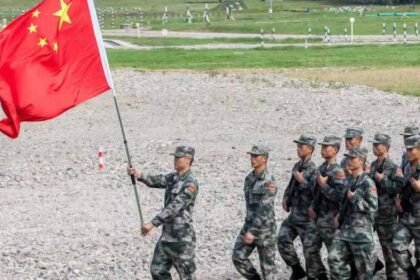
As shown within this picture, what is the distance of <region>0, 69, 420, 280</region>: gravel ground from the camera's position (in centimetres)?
1586

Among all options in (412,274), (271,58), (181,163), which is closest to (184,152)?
(181,163)

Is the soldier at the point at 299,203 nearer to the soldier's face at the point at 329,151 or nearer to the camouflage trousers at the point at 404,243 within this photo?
the soldier's face at the point at 329,151

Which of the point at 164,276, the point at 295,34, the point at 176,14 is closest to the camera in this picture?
the point at 164,276

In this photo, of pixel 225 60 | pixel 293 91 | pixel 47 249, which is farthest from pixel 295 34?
pixel 47 249

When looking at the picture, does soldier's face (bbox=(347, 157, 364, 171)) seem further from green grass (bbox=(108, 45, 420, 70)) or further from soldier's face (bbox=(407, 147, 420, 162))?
green grass (bbox=(108, 45, 420, 70))

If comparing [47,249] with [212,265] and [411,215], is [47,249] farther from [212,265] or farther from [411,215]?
[411,215]

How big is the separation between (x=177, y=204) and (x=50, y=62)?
2130 mm

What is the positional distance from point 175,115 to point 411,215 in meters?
18.1

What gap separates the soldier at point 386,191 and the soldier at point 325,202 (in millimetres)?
559

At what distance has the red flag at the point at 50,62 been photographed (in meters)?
12.9

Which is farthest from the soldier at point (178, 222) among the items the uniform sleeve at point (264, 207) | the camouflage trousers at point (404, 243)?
the camouflage trousers at point (404, 243)

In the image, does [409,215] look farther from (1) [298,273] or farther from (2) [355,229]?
(1) [298,273]

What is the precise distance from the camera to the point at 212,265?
1497 centimetres

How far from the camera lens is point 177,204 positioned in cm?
1295
